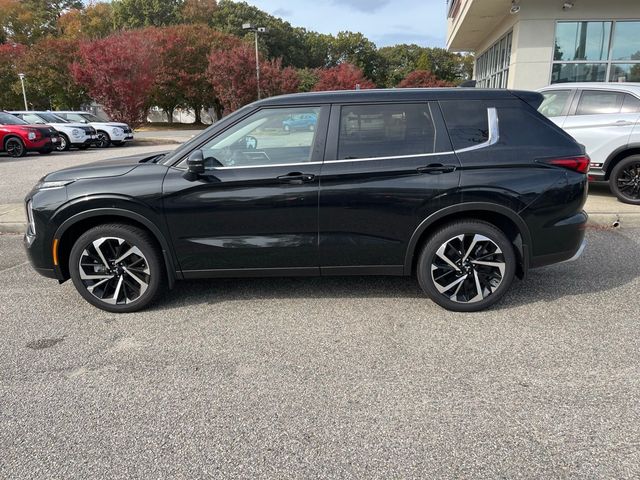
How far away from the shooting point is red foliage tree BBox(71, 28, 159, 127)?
26750mm

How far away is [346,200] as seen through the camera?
3.89 metres

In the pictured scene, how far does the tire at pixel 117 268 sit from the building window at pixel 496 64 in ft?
52.6

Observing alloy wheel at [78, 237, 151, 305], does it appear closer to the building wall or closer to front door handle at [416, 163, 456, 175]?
front door handle at [416, 163, 456, 175]

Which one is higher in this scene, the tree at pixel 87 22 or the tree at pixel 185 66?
the tree at pixel 87 22

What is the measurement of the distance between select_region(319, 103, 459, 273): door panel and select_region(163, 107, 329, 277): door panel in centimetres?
12

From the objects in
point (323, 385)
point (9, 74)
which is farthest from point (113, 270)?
point (9, 74)

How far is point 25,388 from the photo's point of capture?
3.08 m

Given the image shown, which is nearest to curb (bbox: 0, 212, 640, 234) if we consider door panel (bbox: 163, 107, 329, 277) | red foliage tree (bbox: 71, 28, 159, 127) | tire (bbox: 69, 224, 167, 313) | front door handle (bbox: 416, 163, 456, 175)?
front door handle (bbox: 416, 163, 456, 175)

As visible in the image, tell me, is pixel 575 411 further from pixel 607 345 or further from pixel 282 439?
pixel 282 439

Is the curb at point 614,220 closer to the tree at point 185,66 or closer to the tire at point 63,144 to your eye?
the tire at point 63,144

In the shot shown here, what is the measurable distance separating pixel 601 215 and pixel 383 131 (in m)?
4.59

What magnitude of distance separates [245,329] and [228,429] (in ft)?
4.10

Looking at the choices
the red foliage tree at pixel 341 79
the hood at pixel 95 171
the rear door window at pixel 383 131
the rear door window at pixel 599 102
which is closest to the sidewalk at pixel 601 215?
the rear door window at pixel 599 102

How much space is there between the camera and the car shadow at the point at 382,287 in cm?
445
